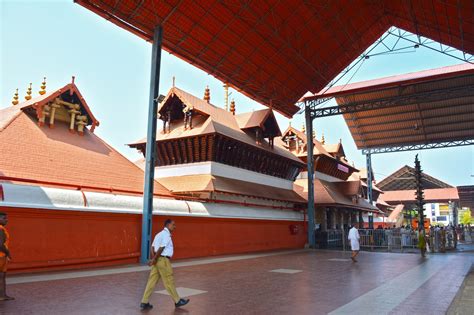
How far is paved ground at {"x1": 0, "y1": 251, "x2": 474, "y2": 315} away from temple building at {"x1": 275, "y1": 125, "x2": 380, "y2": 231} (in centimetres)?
1581

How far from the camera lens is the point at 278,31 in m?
19.8

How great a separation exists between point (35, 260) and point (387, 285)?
9394mm

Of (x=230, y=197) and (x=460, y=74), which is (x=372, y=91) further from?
(x=230, y=197)

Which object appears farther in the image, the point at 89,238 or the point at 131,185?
the point at 131,185

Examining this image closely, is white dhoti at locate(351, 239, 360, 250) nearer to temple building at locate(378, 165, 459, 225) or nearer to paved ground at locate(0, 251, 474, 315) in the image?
paved ground at locate(0, 251, 474, 315)

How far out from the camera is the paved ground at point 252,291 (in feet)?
22.5

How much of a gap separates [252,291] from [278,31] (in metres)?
14.8

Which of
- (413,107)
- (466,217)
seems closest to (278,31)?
(413,107)

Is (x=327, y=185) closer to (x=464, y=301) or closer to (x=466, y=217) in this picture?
(x=464, y=301)

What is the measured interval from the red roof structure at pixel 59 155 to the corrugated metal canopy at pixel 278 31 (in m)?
4.38

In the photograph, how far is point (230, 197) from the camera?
20.0 metres

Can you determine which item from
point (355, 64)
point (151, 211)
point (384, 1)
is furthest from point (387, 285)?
point (355, 64)

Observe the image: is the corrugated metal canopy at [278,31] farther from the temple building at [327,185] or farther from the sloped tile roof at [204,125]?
the temple building at [327,185]

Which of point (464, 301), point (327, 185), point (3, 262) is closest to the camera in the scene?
point (3, 262)
